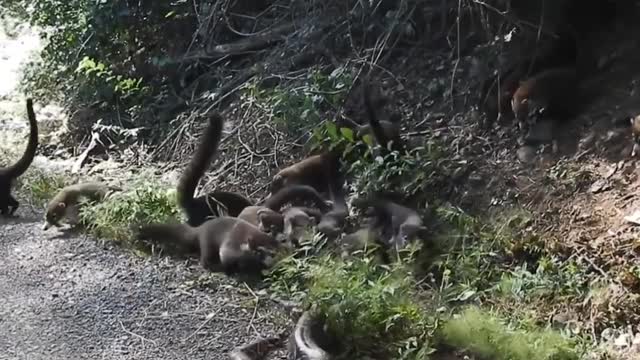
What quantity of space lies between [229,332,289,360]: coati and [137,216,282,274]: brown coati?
0.84 m

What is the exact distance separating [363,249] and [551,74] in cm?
199

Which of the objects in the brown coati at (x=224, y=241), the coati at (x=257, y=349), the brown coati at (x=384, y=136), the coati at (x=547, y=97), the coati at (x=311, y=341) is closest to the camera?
the coati at (x=311, y=341)

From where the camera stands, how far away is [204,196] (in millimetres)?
6566

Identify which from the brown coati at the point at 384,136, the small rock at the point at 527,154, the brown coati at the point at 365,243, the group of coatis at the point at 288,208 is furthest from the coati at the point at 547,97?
the brown coati at the point at 365,243

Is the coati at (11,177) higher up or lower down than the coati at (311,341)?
lower down

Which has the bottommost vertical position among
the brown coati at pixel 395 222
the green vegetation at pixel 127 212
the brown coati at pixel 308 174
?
the green vegetation at pixel 127 212

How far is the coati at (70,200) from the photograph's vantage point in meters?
6.90

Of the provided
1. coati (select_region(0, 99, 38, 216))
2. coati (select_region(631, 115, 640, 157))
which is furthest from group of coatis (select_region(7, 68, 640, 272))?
coati (select_region(0, 99, 38, 216))

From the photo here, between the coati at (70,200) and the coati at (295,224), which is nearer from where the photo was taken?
the coati at (295,224)

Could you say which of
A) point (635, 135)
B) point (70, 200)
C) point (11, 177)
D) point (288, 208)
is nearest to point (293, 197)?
point (288, 208)

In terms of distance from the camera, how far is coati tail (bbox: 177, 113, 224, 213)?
6.48 meters

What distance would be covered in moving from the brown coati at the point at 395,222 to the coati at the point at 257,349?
1.01m

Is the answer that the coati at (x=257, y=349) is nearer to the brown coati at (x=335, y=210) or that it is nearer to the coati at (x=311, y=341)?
the coati at (x=311, y=341)

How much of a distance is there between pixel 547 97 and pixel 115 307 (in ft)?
10.3
